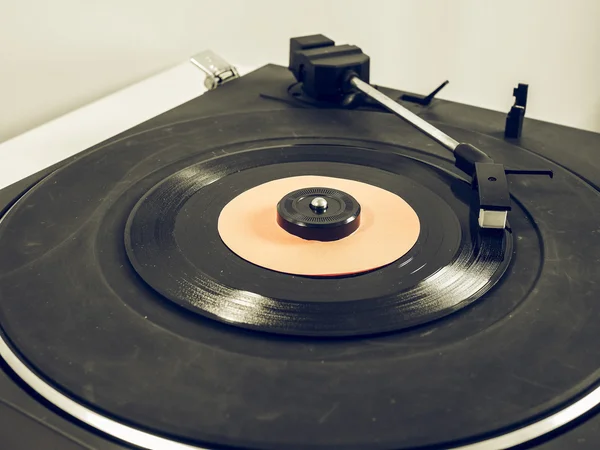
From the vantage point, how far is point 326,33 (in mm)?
1690

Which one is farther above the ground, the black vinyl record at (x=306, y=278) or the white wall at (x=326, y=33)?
the white wall at (x=326, y=33)

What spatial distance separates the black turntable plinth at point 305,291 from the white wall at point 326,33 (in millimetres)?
384

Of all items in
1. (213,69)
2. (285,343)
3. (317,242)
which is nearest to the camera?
(285,343)

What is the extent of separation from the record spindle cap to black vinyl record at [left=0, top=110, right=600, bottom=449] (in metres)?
0.08

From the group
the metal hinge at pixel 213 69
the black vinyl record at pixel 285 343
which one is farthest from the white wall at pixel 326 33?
the black vinyl record at pixel 285 343

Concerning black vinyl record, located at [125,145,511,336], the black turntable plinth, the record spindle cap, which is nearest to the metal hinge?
the black turntable plinth

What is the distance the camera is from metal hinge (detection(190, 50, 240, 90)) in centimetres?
129

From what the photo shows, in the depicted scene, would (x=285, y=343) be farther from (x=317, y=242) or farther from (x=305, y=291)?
(x=317, y=242)

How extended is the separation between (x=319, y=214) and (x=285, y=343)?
0.23 meters

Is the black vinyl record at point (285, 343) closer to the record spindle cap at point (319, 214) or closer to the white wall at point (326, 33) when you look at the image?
the record spindle cap at point (319, 214)

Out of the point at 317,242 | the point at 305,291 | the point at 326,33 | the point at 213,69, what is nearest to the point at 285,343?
the point at 305,291

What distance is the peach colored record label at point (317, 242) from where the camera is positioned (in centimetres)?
80

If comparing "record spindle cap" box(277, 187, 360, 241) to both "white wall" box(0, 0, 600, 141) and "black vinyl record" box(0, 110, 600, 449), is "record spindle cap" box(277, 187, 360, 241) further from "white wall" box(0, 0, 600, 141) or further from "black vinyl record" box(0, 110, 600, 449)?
"white wall" box(0, 0, 600, 141)

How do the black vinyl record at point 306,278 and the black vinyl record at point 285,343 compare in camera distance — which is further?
the black vinyl record at point 306,278
